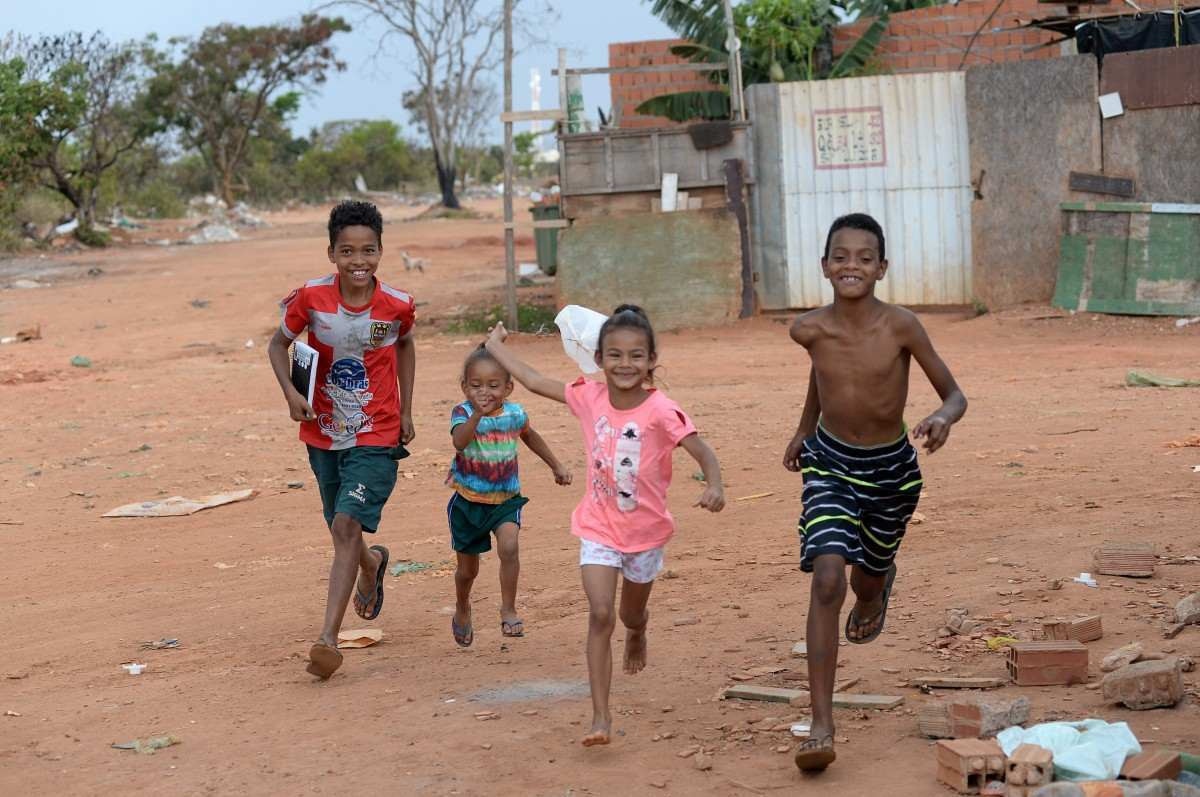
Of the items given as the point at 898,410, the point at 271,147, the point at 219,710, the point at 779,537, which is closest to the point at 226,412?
the point at 779,537

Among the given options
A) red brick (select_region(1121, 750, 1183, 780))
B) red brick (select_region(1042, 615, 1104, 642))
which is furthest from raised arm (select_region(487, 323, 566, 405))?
red brick (select_region(1121, 750, 1183, 780))

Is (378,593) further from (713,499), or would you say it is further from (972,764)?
(972,764)

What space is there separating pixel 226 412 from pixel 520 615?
6.97m

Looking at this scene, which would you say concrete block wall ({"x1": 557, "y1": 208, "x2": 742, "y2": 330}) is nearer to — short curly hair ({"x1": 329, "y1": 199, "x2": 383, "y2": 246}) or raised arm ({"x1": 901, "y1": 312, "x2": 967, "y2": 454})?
short curly hair ({"x1": 329, "y1": 199, "x2": 383, "y2": 246})

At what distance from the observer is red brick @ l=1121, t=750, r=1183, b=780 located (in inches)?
153

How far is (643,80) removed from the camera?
69.4 ft

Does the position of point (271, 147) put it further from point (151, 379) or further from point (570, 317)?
point (570, 317)

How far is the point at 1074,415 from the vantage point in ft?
33.4

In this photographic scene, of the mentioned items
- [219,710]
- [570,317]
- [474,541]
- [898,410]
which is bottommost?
[219,710]

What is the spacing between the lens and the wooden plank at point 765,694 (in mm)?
5051

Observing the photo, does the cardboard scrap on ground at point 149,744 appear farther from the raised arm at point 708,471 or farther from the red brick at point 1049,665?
the red brick at point 1049,665

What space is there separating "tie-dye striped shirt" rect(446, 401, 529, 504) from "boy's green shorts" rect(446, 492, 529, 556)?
0.03 metres

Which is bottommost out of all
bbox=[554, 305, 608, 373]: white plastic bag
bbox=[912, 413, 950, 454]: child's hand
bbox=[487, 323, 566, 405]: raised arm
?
bbox=[912, 413, 950, 454]: child's hand

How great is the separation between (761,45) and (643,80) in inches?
69.5
